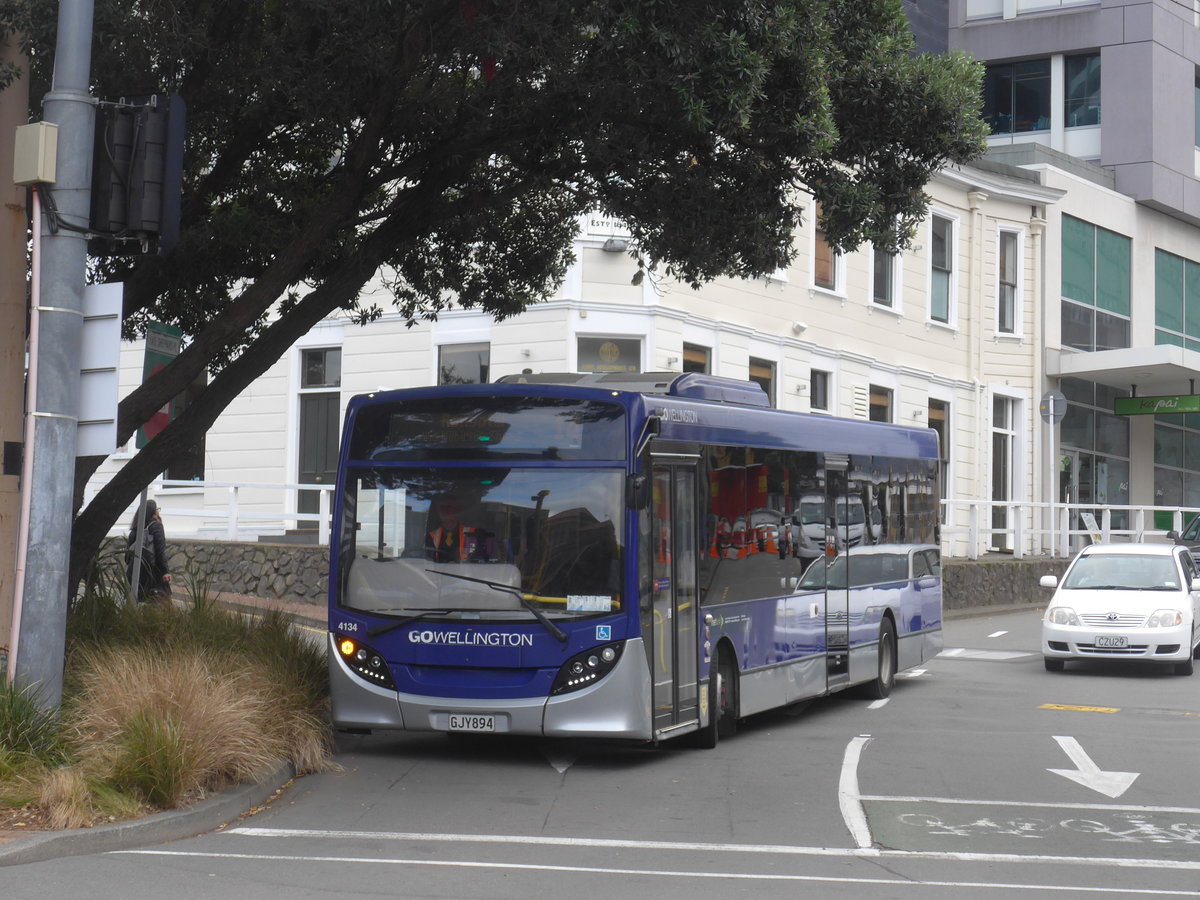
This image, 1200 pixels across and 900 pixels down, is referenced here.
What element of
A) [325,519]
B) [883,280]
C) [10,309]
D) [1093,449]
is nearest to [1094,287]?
[1093,449]

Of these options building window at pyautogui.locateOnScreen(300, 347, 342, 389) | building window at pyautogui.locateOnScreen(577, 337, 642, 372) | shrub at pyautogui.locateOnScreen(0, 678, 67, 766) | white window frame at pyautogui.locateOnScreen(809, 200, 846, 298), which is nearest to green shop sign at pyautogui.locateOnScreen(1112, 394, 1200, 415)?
white window frame at pyautogui.locateOnScreen(809, 200, 846, 298)

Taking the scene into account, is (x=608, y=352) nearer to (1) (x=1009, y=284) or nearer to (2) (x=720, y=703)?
(2) (x=720, y=703)

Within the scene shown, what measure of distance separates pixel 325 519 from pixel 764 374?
28.4 ft

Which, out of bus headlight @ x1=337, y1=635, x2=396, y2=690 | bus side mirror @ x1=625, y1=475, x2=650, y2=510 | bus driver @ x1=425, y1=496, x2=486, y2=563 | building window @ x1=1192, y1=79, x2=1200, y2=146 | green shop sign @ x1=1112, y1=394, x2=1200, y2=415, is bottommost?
bus headlight @ x1=337, y1=635, x2=396, y2=690

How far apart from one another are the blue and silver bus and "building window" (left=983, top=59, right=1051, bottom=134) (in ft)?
A: 104

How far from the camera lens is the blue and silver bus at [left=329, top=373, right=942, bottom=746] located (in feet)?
38.6

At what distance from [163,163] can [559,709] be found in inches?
181

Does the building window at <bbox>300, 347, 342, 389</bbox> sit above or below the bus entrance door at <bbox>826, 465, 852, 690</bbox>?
above

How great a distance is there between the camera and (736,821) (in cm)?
999

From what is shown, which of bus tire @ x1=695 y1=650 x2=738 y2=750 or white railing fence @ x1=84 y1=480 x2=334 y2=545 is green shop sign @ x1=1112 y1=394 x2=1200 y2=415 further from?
bus tire @ x1=695 y1=650 x2=738 y2=750

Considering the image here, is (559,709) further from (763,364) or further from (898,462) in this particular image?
(763,364)

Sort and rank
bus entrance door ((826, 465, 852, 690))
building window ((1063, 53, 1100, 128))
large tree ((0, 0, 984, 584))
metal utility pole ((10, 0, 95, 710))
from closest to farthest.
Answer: metal utility pole ((10, 0, 95, 710))
large tree ((0, 0, 984, 584))
bus entrance door ((826, 465, 852, 690))
building window ((1063, 53, 1100, 128))

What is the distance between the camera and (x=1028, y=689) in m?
18.4

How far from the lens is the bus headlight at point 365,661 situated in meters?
12.1
